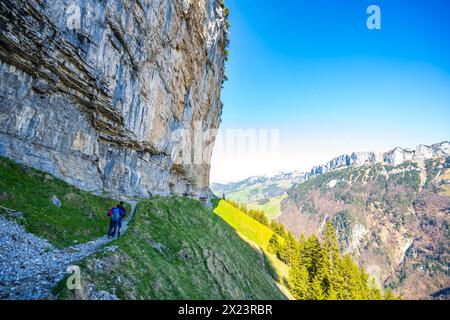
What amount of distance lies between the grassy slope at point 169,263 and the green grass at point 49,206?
10.8 feet

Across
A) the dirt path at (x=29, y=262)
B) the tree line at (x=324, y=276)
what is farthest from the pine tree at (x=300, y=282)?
the dirt path at (x=29, y=262)

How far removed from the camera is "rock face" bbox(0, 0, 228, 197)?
20.4 meters

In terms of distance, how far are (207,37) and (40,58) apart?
37294 millimetres

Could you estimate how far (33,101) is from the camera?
74.4 feet

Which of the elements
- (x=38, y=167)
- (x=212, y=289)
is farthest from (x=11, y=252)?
(x=212, y=289)

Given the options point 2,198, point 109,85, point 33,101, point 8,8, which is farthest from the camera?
point 109,85

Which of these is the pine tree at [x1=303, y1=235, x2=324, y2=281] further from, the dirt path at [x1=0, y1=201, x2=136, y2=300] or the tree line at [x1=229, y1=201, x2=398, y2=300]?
the dirt path at [x1=0, y1=201, x2=136, y2=300]

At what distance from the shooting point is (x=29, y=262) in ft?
39.2

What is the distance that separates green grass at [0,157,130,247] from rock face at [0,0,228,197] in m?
2.33

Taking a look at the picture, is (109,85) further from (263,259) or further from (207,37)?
(263,259)

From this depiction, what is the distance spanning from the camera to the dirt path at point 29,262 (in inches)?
366

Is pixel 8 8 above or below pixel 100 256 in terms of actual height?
above

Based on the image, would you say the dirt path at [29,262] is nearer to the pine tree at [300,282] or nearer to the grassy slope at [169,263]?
the grassy slope at [169,263]

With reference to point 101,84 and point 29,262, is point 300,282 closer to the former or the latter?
point 29,262
